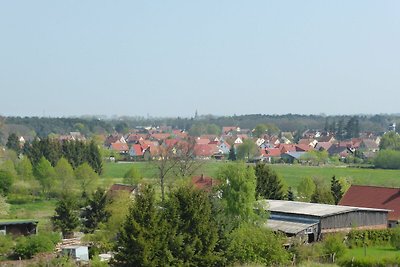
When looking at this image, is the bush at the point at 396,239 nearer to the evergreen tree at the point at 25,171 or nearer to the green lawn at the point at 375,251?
the green lawn at the point at 375,251

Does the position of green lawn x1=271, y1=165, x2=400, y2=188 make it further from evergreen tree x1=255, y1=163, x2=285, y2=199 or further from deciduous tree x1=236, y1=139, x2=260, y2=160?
evergreen tree x1=255, y1=163, x2=285, y2=199

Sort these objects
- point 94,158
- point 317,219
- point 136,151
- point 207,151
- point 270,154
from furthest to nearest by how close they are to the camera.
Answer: point 207,151
point 136,151
point 270,154
point 94,158
point 317,219

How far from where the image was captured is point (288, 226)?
3058 cm

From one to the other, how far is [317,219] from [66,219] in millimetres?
13331

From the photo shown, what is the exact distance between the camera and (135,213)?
22734 millimetres

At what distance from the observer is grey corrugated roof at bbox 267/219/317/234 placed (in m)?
29.7

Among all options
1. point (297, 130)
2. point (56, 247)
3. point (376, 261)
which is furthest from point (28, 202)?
point (297, 130)

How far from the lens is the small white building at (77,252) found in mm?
27344

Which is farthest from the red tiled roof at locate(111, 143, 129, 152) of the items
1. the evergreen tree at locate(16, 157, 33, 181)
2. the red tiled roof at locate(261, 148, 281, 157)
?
the evergreen tree at locate(16, 157, 33, 181)

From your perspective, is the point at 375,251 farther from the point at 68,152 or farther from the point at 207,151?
the point at 207,151

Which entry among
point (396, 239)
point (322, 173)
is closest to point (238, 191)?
point (396, 239)

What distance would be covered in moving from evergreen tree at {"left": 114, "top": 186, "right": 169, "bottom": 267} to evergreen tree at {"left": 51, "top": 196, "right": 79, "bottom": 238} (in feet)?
40.2

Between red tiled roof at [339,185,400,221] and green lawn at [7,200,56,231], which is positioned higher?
red tiled roof at [339,185,400,221]

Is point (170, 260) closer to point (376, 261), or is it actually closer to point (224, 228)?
→ point (224, 228)
